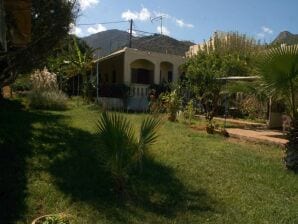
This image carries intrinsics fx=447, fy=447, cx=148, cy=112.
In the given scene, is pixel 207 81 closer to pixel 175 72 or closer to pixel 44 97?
pixel 44 97

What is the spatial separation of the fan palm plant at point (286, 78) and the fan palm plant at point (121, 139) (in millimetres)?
3136

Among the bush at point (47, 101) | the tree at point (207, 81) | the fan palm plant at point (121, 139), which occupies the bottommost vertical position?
the fan palm plant at point (121, 139)

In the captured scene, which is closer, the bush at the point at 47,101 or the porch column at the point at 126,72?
the bush at the point at 47,101

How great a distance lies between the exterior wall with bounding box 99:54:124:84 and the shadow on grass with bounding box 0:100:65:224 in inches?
511

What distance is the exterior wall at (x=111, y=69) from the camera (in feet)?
92.0

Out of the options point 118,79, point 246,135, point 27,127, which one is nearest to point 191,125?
point 246,135

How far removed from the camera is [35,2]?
13156 mm

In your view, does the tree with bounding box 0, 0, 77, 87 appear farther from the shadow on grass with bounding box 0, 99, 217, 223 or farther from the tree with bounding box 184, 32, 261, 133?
the tree with bounding box 184, 32, 261, 133

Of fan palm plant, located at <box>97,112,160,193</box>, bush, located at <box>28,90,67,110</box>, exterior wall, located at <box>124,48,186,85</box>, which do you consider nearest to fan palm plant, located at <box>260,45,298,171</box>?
fan palm plant, located at <box>97,112,160,193</box>

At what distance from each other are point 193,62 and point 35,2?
1334 cm

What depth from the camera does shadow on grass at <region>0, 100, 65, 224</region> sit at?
6.80m

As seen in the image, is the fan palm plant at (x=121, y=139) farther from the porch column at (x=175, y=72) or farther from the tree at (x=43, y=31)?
the porch column at (x=175, y=72)

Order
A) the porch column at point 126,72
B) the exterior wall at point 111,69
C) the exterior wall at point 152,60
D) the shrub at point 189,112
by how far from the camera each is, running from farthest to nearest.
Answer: the exterior wall at point 111,69, the exterior wall at point 152,60, the porch column at point 126,72, the shrub at point 189,112

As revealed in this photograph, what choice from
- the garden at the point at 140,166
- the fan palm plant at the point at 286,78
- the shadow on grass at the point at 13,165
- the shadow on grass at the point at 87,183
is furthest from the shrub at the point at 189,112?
the fan palm plant at the point at 286,78
